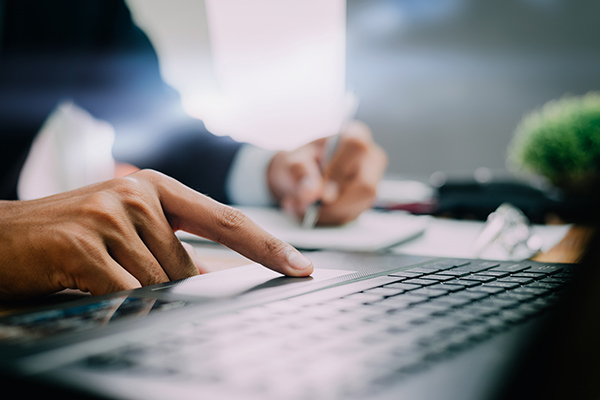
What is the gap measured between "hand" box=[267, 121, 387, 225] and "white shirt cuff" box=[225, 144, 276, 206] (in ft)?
0.22

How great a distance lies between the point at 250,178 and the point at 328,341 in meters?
0.73

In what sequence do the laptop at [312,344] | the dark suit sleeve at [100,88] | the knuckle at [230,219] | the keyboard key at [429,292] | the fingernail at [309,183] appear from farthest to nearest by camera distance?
the dark suit sleeve at [100,88] < the fingernail at [309,183] < the knuckle at [230,219] < the keyboard key at [429,292] < the laptop at [312,344]

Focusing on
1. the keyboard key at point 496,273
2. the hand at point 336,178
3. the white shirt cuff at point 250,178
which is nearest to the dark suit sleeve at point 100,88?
the white shirt cuff at point 250,178

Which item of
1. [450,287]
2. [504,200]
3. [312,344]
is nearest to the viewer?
[312,344]

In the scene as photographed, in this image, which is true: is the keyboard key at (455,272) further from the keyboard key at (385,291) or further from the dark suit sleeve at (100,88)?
the dark suit sleeve at (100,88)

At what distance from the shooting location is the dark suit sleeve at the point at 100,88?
910 millimetres

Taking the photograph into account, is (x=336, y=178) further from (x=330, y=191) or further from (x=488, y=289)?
(x=488, y=289)

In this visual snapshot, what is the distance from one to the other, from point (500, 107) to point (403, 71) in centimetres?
29

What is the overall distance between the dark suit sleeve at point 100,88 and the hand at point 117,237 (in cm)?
49

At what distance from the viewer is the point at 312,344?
0.16 metres

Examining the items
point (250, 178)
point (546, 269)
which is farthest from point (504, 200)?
point (546, 269)

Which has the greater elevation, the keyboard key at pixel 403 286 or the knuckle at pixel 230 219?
the knuckle at pixel 230 219

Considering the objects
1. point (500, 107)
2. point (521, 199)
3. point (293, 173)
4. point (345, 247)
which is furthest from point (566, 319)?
point (500, 107)

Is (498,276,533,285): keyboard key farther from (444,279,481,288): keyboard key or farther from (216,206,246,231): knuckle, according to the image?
(216,206,246,231): knuckle
